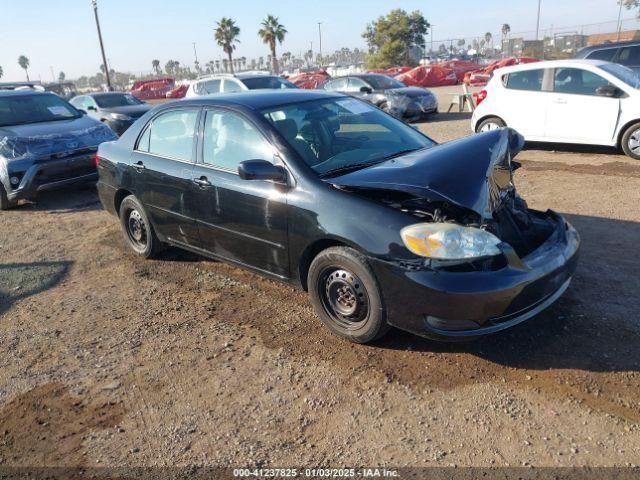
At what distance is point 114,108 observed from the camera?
14695mm

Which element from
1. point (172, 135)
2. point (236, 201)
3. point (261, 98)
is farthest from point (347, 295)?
point (172, 135)

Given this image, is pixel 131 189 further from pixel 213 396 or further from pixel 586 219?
pixel 586 219

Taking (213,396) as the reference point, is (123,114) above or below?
above

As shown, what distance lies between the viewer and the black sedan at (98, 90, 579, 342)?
10.3 ft

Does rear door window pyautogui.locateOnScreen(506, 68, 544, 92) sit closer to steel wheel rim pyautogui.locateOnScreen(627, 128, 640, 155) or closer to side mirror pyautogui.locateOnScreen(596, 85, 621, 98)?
side mirror pyautogui.locateOnScreen(596, 85, 621, 98)

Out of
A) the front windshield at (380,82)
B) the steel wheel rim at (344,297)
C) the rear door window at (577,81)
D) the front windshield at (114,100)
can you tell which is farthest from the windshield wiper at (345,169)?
the front windshield at (114,100)

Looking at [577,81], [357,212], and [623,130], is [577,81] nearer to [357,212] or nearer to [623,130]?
[623,130]

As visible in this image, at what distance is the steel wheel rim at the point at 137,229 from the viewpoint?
5510 millimetres

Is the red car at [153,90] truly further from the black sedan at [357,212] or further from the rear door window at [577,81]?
the black sedan at [357,212]

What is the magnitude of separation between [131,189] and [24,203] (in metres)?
4.48

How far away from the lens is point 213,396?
3.26 metres

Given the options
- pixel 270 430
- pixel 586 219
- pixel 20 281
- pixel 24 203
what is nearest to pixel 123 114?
pixel 24 203

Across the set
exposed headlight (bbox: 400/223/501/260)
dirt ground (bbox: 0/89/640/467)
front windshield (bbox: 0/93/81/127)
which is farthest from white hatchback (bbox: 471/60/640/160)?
front windshield (bbox: 0/93/81/127)

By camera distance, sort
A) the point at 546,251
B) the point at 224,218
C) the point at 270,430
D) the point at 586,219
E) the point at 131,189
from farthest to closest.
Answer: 1. the point at 586,219
2. the point at 131,189
3. the point at 224,218
4. the point at 546,251
5. the point at 270,430
